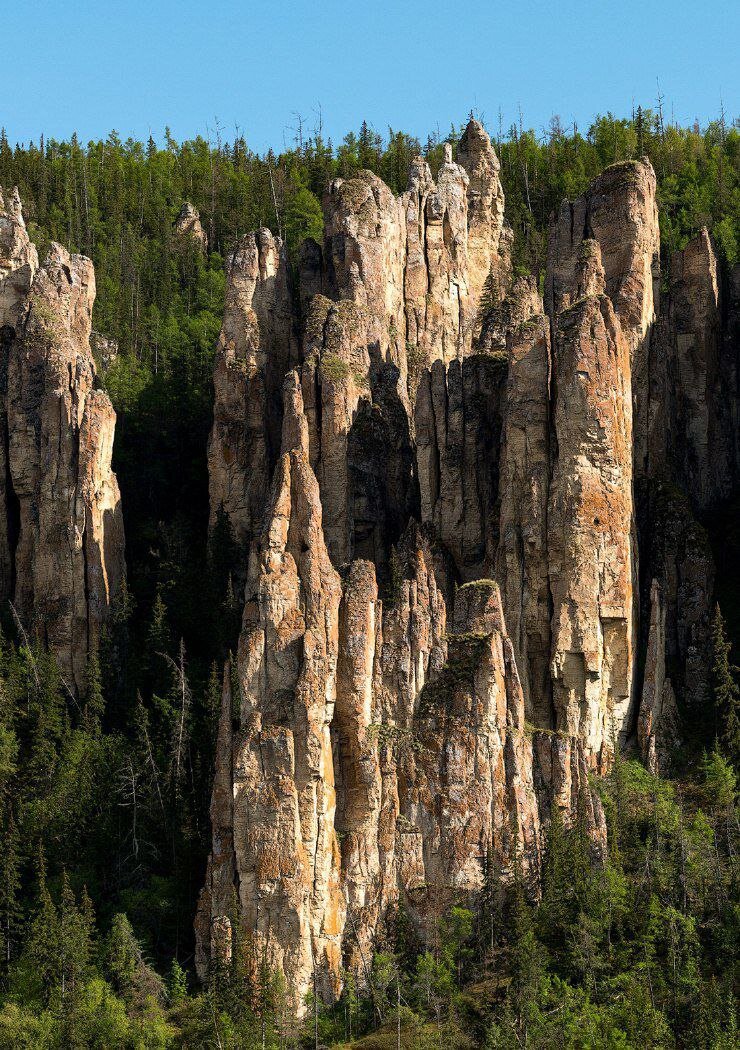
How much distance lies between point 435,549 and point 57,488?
2004cm

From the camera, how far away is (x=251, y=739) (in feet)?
235

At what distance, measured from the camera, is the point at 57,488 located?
94.6 metres

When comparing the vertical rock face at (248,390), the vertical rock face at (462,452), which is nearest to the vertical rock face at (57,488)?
the vertical rock face at (248,390)

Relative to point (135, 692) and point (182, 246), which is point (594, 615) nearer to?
point (135, 692)

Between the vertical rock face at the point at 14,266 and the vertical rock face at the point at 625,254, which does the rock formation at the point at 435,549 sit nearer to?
the vertical rock face at the point at 625,254

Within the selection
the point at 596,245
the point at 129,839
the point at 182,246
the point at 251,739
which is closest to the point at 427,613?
the point at 251,739

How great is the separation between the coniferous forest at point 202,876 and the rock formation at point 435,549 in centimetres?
180

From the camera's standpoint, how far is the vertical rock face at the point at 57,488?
305 feet

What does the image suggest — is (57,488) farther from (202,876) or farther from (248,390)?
(202,876)

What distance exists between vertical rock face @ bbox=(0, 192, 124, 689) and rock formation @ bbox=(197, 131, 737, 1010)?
615cm

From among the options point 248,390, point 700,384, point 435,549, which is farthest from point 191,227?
point 435,549

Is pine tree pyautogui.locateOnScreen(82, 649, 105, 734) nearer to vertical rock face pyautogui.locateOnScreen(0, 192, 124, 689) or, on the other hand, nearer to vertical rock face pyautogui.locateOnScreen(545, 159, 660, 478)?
vertical rock face pyautogui.locateOnScreen(0, 192, 124, 689)

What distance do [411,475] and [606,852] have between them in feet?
79.7

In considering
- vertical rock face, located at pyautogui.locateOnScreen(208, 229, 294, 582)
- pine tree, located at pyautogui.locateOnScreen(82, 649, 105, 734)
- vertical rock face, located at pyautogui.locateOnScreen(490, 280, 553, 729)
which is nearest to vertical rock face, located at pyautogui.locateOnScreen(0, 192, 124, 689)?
pine tree, located at pyautogui.locateOnScreen(82, 649, 105, 734)
